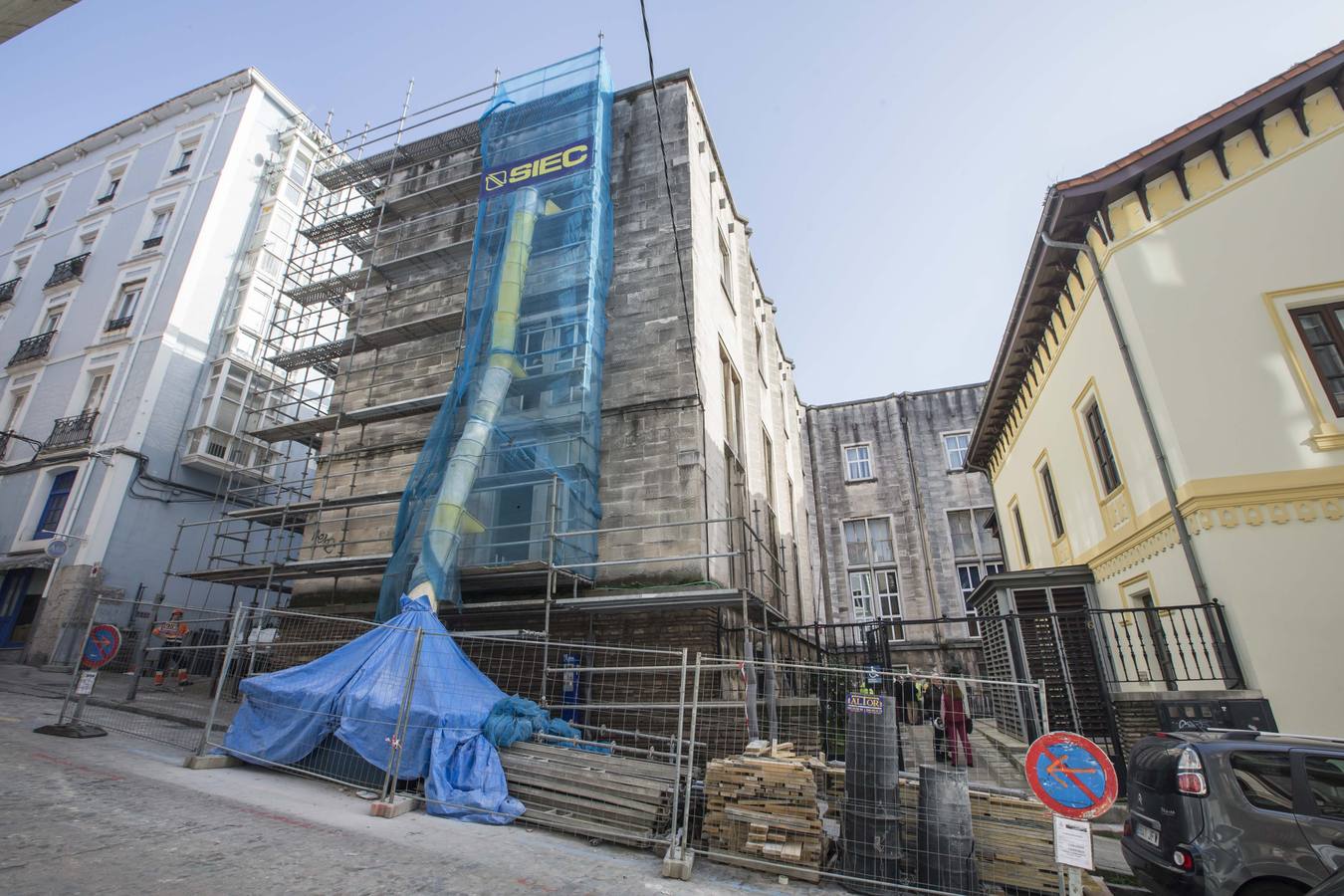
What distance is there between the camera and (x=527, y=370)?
38.3 ft

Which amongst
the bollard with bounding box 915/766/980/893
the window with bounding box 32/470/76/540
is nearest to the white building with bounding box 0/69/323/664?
the window with bounding box 32/470/76/540

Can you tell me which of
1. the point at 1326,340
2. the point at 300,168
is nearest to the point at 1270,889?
the point at 1326,340

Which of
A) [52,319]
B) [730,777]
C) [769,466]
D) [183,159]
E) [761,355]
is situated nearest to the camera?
[730,777]

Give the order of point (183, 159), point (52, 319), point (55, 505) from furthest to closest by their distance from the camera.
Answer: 1. point (183, 159)
2. point (52, 319)
3. point (55, 505)

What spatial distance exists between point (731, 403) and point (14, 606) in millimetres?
21716

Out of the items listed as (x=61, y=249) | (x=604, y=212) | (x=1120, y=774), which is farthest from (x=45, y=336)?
(x=1120, y=774)

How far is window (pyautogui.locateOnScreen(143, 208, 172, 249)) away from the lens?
71.1ft

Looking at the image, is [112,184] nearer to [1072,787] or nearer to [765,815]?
[765,815]

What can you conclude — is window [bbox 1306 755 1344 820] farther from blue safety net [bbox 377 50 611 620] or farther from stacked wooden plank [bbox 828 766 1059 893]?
blue safety net [bbox 377 50 611 620]

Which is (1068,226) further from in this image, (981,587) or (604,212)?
(604,212)

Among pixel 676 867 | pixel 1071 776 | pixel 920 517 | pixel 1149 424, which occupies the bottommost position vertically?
pixel 676 867

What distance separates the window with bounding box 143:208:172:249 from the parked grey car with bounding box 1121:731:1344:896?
29.1m

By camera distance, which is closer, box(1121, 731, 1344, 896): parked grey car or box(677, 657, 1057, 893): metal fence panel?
box(1121, 731, 1344, 896): parked grey car

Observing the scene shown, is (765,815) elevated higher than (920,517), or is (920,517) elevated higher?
A: (920,517)
